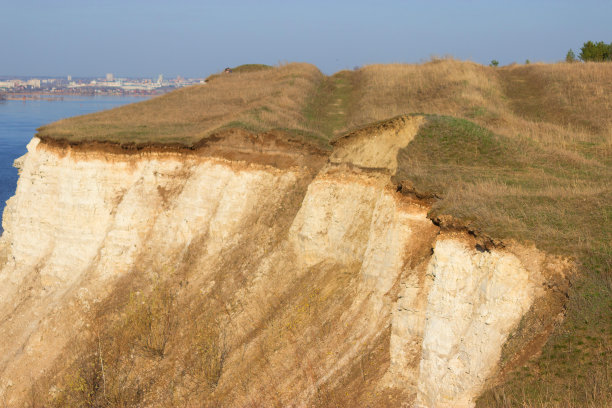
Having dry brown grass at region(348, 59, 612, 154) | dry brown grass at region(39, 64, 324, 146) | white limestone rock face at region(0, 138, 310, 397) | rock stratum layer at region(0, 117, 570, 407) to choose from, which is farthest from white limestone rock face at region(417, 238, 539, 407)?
dry brown grass at region(39, 64, 324, 146)

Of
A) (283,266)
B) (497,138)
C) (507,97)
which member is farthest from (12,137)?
(497,138)

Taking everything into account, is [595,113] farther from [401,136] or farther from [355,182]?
[355,182]

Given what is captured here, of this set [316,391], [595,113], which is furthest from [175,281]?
[595,113]

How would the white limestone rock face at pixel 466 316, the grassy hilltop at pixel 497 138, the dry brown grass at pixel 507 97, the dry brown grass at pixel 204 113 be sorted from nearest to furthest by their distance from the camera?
the grassy hilltop at pixel 497 138 → the white limestone rock face at pixel 466 316 → the dry brown grass at pixel 507 97 → the dry brown grass at pixel 204 113

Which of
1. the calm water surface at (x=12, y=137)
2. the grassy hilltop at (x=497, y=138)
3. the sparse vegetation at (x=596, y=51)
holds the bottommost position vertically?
the calm water surface at (x=12, y=137)

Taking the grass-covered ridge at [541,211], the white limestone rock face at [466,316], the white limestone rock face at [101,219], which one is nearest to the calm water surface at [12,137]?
the white limestone rock face at [101,219]

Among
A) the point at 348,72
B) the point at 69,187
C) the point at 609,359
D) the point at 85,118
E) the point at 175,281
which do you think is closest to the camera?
the point at 609,359

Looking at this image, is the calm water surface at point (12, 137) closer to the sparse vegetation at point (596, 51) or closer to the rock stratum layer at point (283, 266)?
the rock stratum layer at point (283, 266)
